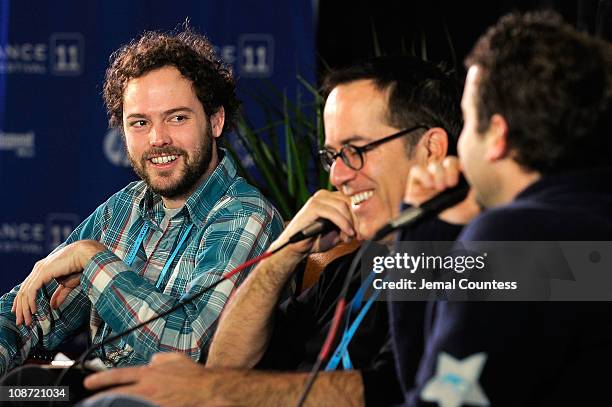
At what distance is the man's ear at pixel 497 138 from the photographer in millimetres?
1491

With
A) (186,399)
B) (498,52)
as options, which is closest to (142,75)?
(186,399)

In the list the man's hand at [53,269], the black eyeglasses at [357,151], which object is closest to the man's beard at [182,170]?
the man's hand at [53,269]

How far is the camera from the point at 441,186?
1728mm

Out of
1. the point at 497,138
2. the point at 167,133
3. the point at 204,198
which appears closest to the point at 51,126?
the point at 167,133

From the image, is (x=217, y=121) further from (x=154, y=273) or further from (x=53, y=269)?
(x=53, y=269)

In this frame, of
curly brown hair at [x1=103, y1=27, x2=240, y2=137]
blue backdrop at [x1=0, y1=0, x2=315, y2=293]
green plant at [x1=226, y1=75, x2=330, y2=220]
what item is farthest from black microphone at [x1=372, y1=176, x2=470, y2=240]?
blue backdrop at [x1=0, y1=0, x2=315, y2=293]

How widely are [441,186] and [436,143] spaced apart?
639 mm

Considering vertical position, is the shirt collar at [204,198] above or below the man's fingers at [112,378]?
above

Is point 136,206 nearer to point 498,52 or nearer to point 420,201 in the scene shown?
point 420,201

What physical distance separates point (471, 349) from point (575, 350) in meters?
0.15

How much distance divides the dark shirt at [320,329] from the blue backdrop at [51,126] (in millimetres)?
2536

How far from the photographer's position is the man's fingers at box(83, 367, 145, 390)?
1964mm

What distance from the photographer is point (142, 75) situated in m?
3.07

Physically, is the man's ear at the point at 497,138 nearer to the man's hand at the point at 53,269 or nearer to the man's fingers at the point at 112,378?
the man's fingers at the point at 112,378
